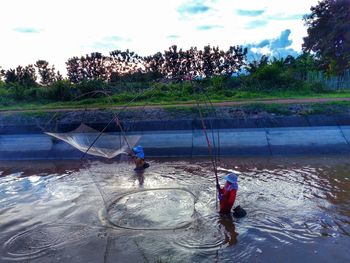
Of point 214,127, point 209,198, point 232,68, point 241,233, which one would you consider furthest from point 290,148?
point 232,68

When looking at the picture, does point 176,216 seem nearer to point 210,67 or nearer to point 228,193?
→ point 228,193

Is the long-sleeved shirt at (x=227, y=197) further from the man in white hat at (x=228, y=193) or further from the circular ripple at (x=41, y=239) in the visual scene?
the circular ripple at (x=41, y=239)

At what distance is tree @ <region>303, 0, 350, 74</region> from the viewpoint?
2342 cm

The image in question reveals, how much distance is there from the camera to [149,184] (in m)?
10.6

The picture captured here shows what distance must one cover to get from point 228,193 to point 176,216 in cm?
129

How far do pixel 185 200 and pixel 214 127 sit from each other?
6887mm

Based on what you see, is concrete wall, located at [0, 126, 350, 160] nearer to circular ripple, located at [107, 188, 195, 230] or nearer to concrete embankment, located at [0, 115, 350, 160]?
concrete embankment, located at [0, 115, 350, 160]

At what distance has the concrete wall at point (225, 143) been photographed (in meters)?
13.9

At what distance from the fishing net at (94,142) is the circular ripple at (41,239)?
3.50 meters

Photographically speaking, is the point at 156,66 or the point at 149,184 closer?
the point at 149,184

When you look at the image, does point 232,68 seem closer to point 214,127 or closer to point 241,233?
point 214,127

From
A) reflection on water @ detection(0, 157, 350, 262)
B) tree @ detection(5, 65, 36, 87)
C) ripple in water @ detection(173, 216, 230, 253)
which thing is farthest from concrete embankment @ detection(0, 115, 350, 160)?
tree @ detection(5, 65, 36, 87)

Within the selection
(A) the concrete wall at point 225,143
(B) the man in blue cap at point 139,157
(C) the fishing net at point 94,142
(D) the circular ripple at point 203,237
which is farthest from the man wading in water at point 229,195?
(A) the concrete wall at point 225,143

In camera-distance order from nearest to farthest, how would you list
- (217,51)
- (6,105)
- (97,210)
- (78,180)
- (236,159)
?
(97,210) → (78,180) → (236,159) → (6,105) → (217,51)
